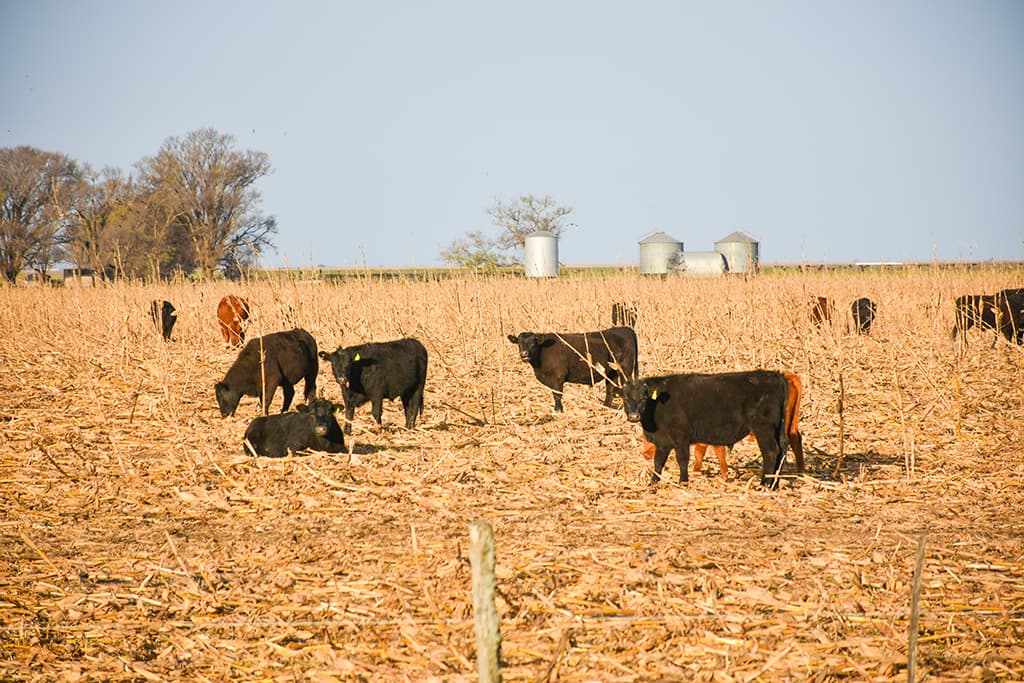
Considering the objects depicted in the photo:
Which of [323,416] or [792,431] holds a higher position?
[323,416]

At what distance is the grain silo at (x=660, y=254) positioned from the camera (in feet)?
182

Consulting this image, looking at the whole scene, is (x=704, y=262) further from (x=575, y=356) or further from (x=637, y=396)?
(x=637, y=396)

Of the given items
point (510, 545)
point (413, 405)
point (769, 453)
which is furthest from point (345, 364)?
point (510, 545)

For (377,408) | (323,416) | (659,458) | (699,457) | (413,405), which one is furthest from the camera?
(413,405)

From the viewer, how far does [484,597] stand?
10.4ft

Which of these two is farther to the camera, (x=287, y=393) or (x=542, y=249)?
(x=542, y=249)

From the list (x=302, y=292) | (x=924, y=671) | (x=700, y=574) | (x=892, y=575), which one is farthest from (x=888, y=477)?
(x=302, y=292)

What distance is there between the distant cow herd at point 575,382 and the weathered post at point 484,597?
499 centimetres

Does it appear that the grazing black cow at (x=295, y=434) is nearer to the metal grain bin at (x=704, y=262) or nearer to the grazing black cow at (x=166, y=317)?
the grazing black cow at (x=166, y=317)

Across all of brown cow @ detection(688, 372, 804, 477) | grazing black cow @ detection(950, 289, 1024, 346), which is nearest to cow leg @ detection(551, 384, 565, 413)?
brown cow @ detection(688, 372, 804, 477)

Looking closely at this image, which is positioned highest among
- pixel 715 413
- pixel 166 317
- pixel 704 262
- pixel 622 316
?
pixel 704 262

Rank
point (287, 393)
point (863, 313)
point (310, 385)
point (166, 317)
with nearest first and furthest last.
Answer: point (287, 393) → point (310, 385) → point (166, 317) → point (863, 313)

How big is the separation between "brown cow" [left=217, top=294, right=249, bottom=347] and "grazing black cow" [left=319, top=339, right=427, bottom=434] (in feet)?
25.4

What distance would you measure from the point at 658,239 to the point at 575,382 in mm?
44308
